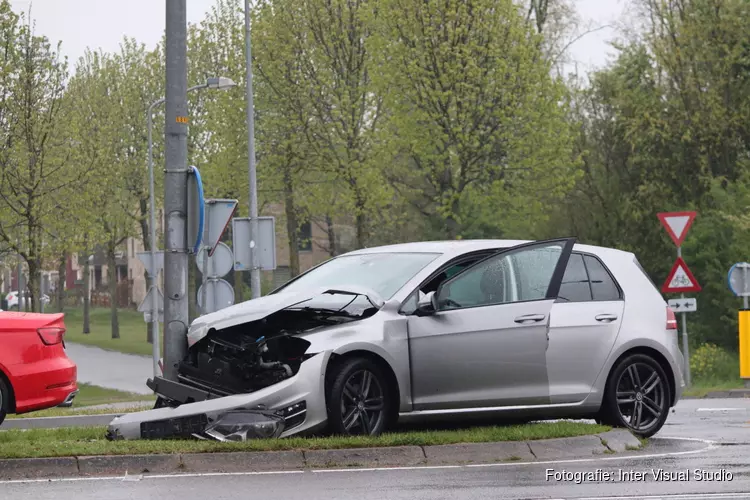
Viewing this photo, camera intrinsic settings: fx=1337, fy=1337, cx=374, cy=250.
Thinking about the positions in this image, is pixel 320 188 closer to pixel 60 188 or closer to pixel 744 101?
pixel 60 188

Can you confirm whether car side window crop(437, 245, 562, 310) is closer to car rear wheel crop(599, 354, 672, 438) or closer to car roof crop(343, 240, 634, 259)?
car roof crop(343, 240, 634, 259)

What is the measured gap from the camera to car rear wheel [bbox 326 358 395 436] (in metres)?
10.7

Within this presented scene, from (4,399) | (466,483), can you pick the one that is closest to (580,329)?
(466,483)

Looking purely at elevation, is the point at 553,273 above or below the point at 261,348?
above

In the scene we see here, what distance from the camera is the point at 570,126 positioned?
40125 mm

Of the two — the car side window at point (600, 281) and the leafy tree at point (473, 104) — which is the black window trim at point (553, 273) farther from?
the leafy tree at point (473, 104)

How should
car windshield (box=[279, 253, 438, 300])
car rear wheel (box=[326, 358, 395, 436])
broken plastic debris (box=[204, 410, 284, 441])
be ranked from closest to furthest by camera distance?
broken plastic debris (box=[204, 410, 284, 441])
car rear wheel (box=[326, 358, 395, 436])
car windshield (box=[279, 253, 438, 300])

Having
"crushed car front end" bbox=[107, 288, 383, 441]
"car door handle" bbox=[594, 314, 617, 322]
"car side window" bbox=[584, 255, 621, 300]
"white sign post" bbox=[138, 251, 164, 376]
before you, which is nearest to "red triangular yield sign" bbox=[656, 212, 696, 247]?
"car side window" bbox=[584, 255, 621, 300]

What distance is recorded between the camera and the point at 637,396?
476 inches

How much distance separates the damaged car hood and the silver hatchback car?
0.02 meters

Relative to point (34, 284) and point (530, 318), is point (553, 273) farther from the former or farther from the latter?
point (34, 284)

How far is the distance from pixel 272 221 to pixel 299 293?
1160cm

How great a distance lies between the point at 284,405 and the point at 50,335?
13.6 feet

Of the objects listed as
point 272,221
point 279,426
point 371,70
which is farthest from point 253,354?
point 371,70
